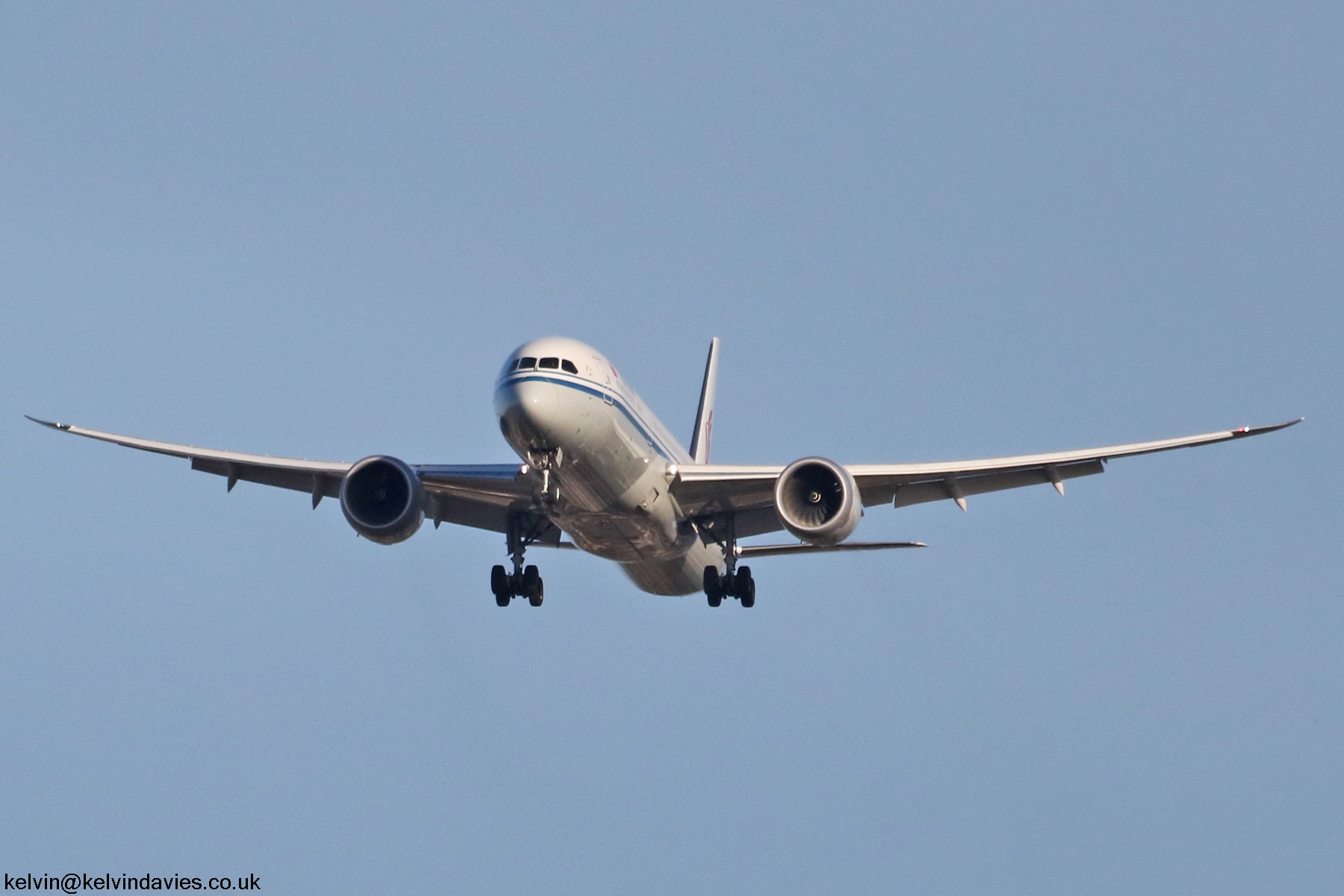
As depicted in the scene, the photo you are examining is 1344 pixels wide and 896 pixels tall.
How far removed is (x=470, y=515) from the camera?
1503 inches

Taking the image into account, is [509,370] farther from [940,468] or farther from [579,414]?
[940,468]

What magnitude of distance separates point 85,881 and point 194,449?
33.4ft

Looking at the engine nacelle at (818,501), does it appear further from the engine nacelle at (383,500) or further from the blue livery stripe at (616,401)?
the engine nacelle at (383,500)

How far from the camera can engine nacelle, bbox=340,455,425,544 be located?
34.3 metres

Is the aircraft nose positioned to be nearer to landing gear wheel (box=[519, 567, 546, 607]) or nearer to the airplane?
the airplane

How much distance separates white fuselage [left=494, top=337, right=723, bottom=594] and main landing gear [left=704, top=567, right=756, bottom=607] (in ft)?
2.42

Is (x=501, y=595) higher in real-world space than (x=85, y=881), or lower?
higher

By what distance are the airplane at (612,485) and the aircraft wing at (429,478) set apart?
36mm

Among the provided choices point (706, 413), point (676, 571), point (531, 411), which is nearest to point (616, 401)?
point (531, 411)

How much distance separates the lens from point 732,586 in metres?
37.8

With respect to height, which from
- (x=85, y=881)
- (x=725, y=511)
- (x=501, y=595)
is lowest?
(x=85, y=881)

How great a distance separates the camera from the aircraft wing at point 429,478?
115 ft

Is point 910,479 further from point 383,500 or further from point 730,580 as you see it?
point 383,500

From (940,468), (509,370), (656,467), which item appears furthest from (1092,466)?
(509,370)
